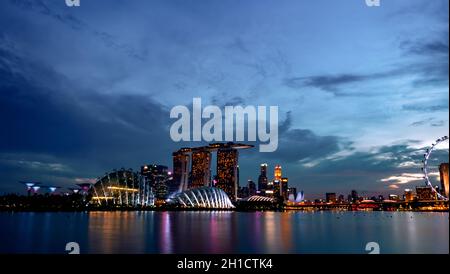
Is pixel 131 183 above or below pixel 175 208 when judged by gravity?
above

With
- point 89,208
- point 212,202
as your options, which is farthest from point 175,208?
point 89,208

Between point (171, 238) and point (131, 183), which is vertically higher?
point (131, 183)

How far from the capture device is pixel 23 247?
30562 millimetres
